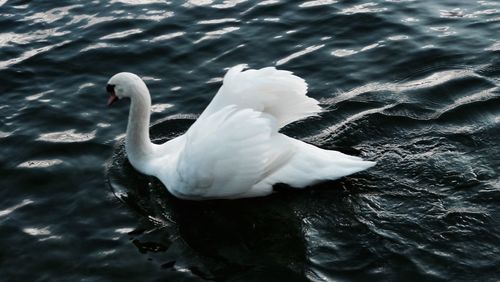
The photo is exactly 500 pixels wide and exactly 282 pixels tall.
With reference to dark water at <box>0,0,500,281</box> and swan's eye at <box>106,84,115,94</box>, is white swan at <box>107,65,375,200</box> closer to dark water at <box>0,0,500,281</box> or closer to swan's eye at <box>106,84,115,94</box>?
swan's eye at <box>106,84,115,94</box>

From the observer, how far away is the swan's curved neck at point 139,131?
7891mm

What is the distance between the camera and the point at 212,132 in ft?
23.4

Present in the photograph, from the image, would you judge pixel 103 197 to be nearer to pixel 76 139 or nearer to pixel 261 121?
pixel 76 139

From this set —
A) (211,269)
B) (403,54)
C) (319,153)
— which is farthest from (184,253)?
(403,54)

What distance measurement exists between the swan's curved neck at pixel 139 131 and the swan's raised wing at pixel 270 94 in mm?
798

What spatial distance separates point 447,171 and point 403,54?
3326mm

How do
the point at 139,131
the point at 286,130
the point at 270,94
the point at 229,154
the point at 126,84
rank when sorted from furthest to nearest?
1. the point at 286,130
2. the point at 139,131
3. the point at 126,84
4. the point at 270,94
5. the point at 229,154

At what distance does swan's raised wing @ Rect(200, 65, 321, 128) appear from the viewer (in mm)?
7438

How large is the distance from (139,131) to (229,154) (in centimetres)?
134

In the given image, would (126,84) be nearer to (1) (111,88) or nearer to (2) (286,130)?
(1) (111,88)

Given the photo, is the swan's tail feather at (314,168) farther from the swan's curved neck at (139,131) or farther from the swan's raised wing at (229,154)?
the swan's curved neck at (139,131)

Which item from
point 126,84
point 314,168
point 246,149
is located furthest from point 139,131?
point 314,168

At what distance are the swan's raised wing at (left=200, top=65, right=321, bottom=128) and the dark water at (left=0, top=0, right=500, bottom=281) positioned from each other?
806mm

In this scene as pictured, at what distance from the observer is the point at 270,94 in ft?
24.5
